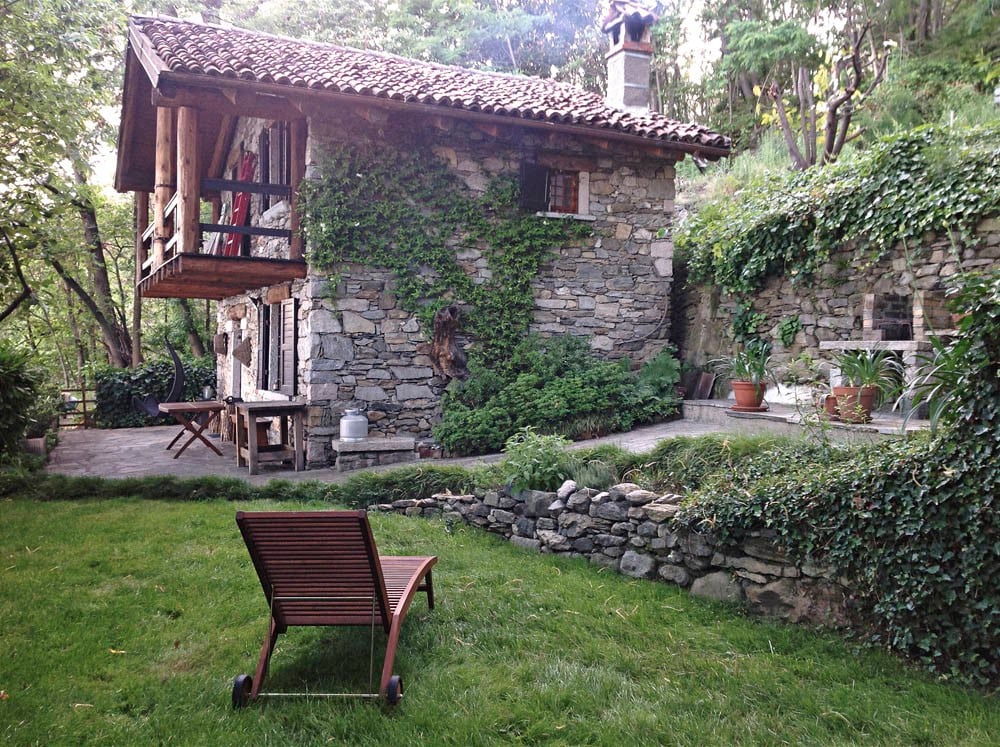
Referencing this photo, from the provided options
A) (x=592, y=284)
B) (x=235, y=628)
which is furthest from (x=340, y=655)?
(x=592, y=284)

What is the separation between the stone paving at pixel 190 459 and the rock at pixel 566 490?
1.56m

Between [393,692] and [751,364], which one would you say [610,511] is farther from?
[751,364]

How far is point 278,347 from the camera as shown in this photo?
1010 cm

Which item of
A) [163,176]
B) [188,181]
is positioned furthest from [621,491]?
[163,176]

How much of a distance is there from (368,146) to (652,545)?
6.34 meters

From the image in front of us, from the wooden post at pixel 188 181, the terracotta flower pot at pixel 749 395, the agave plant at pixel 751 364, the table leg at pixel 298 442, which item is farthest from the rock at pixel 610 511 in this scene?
the wooden post at pixel 188 181

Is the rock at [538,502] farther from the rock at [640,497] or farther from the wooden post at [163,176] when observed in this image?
the wooden post at [163,176]

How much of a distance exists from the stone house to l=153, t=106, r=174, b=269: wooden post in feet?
0.08

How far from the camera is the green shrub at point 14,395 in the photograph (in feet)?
25.4

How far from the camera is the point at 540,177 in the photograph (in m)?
9.60

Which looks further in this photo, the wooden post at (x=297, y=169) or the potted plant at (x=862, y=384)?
the wooden post at (x=297, y=169)

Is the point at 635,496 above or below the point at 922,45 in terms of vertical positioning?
below

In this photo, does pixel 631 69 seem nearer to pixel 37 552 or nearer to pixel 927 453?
pixel 927 453

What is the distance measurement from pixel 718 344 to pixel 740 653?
676cm
